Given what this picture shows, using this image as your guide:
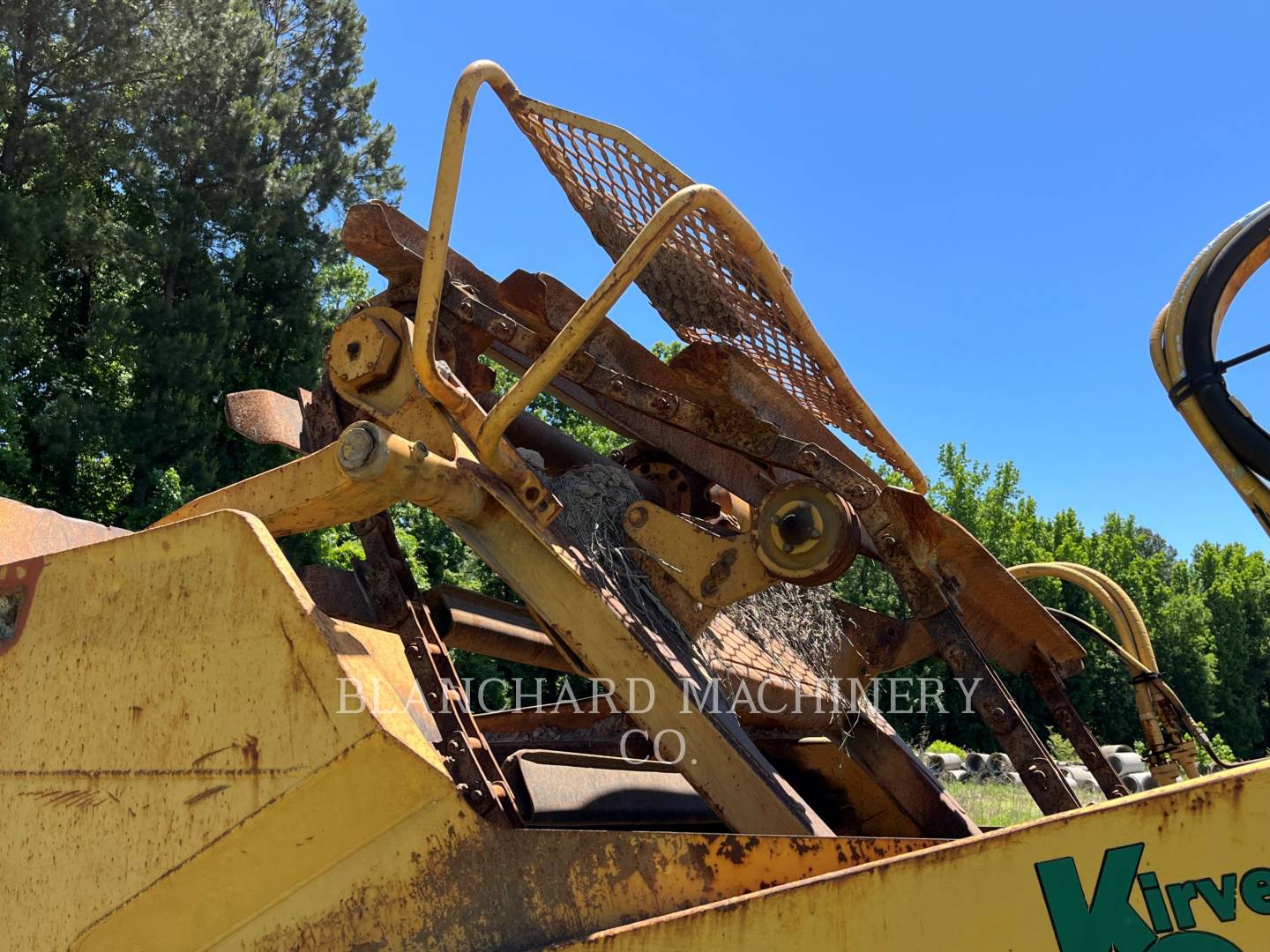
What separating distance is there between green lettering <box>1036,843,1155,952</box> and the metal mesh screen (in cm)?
195

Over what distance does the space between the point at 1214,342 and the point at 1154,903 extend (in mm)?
989

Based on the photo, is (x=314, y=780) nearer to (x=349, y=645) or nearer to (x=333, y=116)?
(x=349, y=645)

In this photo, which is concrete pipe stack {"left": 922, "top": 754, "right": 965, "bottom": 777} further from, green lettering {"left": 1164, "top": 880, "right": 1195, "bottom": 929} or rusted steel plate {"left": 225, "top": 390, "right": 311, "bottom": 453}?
green lettering {"left": 1164, "top": 880, "right": 1195, "bottom": 929}

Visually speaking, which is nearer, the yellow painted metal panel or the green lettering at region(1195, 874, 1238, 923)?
the green lettering at region(1195, 874, 1238, 923)

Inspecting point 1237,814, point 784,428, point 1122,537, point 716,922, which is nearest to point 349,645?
point 716,922

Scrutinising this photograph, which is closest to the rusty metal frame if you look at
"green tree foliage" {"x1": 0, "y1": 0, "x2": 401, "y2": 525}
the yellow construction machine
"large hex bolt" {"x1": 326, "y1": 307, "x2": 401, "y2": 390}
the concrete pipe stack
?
the yellow construction machine

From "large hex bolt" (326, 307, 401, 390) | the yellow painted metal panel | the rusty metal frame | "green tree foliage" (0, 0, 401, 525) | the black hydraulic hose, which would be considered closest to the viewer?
the black hydraulic hose

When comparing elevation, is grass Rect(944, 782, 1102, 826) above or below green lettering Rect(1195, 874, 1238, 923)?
above

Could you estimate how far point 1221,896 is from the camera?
5.07 feet

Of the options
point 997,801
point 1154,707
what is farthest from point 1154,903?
point 997,801

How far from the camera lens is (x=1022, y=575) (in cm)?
412

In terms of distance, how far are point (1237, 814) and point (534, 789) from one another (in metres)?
1.53

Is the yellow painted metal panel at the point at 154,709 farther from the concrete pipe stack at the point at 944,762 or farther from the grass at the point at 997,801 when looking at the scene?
the concrete pipe stack at the point at 944,762

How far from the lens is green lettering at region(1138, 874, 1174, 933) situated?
1.57m
